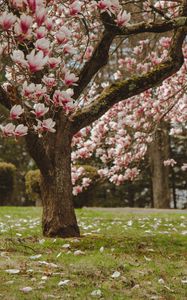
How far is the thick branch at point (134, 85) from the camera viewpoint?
19.6 ft

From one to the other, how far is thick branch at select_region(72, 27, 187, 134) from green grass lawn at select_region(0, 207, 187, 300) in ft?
4.94

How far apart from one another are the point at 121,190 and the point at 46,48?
20666 mm

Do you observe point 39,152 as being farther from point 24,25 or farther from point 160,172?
point 160,172

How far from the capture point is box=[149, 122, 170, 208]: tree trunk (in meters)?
16.6

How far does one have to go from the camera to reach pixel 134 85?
19.5 ft

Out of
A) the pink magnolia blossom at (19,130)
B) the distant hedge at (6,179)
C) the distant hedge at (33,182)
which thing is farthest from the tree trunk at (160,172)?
the pink magnolia blossom at (19,130)

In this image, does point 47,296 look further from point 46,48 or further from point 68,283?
point 46,48

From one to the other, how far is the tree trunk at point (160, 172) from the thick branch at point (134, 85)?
1045cm

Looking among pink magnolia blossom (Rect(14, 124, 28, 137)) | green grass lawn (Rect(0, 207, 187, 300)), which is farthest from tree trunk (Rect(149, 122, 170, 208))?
pink magnolia blossom (Rect(14, 124, 28, 137))

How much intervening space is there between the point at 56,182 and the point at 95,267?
1.87 meters

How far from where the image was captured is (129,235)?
22.1ft

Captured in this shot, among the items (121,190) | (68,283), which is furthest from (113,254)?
(121,190)

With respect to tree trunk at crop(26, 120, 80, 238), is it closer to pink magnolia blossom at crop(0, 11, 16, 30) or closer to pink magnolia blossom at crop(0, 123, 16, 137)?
pink magnolia blossom at crop(0, 123, 16, 137)

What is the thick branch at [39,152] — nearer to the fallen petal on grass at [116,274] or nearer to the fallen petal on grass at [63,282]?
the fallen petal on grass at [116,274]
